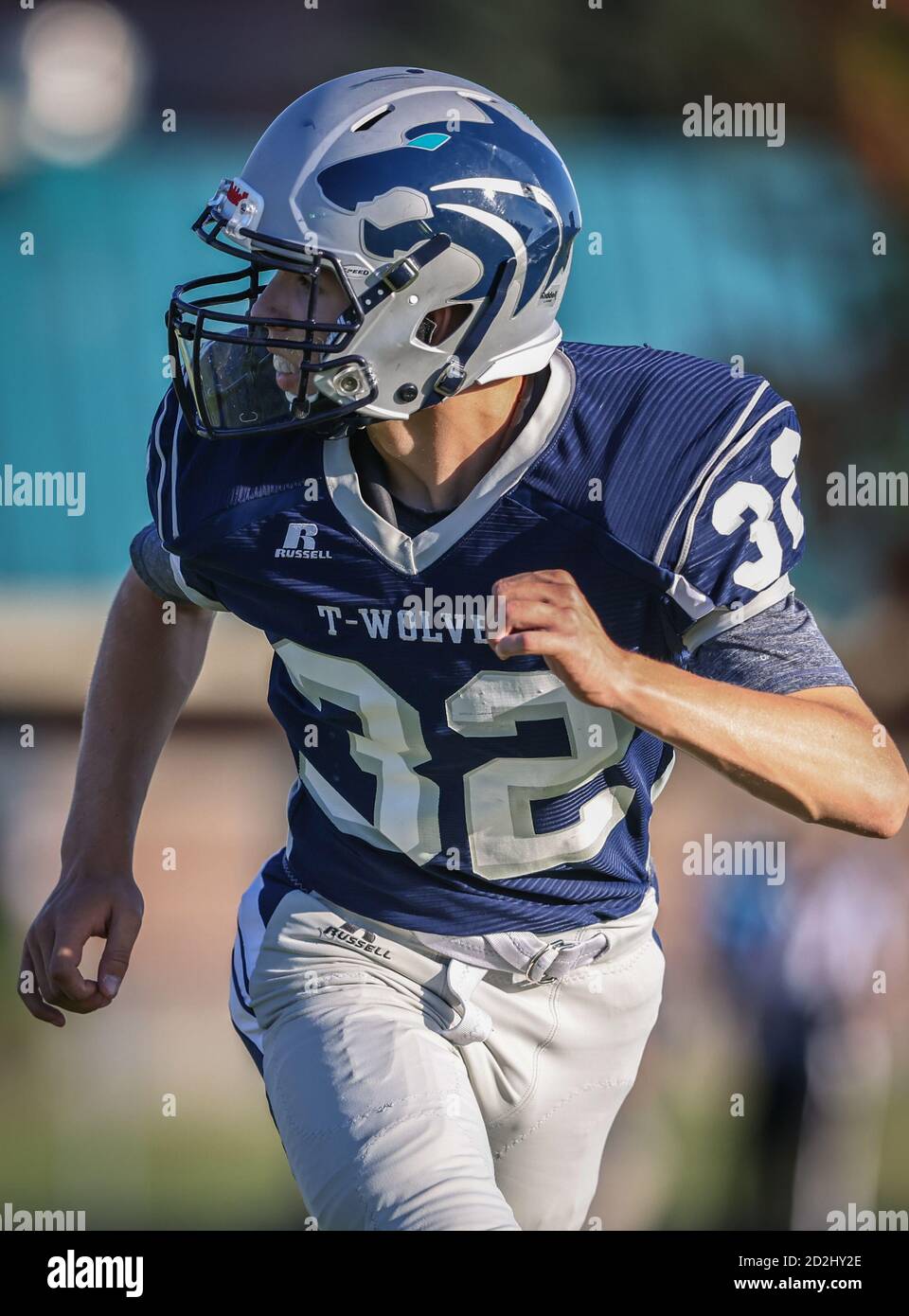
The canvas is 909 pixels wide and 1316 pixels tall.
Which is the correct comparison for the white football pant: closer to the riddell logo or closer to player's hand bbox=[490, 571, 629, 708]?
the riddell logo

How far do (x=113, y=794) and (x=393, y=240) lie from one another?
0.84 metres

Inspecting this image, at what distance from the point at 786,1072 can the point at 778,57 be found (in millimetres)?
2394

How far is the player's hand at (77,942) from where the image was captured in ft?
6.12

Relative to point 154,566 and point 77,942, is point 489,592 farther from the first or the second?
point 77,942

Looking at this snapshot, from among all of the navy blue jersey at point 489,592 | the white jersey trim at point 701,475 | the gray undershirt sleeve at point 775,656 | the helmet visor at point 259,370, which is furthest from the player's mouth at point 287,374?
the gray undershirt sleeve at point 775,656

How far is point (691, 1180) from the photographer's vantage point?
11.0 feet

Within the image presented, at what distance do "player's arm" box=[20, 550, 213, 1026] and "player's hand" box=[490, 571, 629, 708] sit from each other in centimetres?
82

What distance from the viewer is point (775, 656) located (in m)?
1.65

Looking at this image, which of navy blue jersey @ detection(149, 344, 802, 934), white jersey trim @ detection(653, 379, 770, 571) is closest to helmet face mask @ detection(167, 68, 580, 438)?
navy blue jersey @ detection(149, 344, 802, 934)

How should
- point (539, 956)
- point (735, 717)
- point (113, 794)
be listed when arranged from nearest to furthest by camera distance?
point (735, 717), point (539, 956), point (113, 794)

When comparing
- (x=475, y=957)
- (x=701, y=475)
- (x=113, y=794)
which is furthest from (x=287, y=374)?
(x=475, y=957)

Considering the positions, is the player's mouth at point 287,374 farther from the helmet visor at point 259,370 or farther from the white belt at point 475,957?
the white belt at point 475,957

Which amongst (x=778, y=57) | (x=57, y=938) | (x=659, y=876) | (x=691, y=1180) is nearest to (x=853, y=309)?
(x=778, y=57)

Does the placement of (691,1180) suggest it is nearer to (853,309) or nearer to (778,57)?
(853,309)
